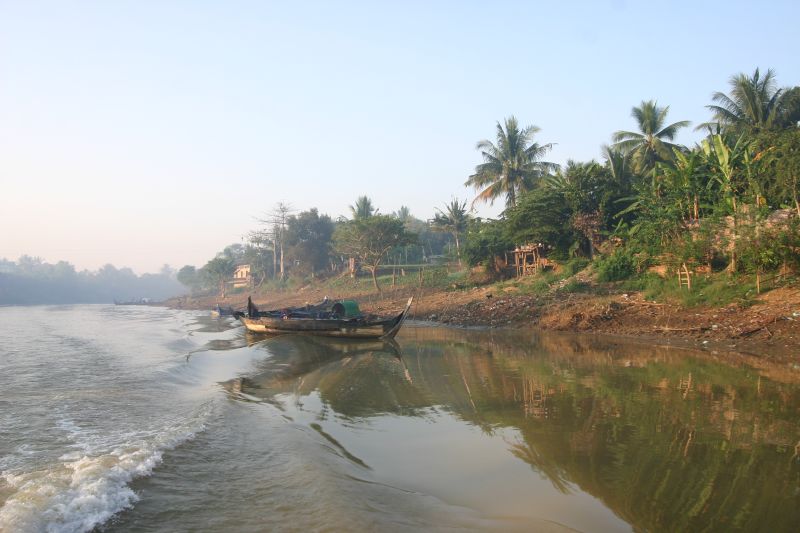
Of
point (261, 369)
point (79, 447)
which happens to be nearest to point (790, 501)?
point (79, 447)

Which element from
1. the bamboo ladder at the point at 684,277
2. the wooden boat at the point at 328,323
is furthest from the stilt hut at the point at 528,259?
the wooden boat at the point at 328,323

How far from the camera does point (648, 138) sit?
109 ft

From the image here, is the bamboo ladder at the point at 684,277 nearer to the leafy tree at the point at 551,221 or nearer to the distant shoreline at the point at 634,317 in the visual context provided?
the distant shoreline at the point at 634,317

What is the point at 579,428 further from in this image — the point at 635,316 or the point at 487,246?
the point at 487,246

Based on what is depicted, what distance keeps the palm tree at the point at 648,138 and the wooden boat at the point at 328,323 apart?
20.8 m

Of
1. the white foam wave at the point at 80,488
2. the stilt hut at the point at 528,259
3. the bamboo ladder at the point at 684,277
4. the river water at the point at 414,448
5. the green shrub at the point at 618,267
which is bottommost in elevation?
the river water at the point at 414,448

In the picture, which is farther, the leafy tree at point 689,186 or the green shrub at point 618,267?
the green shrub at point 618,267

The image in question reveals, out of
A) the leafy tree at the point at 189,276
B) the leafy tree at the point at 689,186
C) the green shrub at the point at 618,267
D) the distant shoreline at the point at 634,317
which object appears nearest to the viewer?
the distant shoreline at the point at 634,317

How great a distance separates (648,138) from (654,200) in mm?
13693

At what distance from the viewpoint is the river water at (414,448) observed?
4.79 meters

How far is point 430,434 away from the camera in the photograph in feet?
24.6

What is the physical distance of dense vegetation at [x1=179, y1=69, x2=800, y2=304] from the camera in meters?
18.0

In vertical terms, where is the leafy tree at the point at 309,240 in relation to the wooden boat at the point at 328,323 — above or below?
above

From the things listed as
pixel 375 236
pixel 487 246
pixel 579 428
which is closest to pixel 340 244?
pixel 375 236
